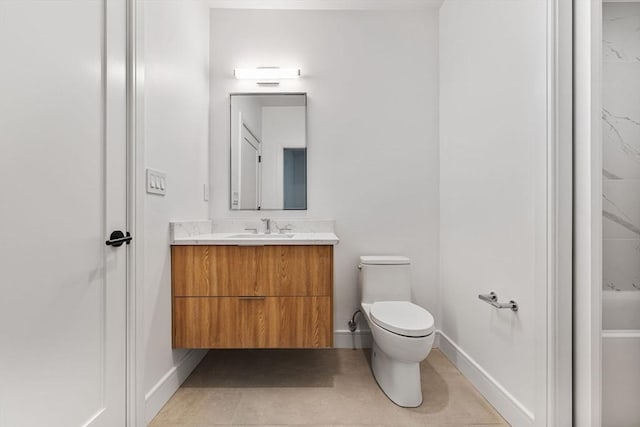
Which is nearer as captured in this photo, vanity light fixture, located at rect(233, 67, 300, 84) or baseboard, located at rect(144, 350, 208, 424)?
baseboard, located at rect(144, 350, 208, 424)

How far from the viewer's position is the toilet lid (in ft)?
4.69

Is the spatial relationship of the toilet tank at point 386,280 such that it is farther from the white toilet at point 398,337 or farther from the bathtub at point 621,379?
the bathtub at point 621,379

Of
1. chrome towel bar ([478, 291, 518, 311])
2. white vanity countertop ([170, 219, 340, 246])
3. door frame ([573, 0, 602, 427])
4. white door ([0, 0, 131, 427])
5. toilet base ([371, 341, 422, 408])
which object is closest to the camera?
white door ([0, 0, 131, 427])

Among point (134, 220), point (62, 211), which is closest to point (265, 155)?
point (134, 220)

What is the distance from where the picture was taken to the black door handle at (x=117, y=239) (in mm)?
1110

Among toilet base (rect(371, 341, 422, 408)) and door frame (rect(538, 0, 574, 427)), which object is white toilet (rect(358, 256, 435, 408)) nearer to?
toilet base (rect(371, 341, 422, 408))

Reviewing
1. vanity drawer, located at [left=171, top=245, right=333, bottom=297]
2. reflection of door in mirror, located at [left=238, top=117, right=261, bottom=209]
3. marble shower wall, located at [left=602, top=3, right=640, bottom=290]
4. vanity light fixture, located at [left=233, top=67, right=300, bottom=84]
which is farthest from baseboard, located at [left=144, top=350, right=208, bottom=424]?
marble shower wall, located at [left=602, top=3, right=640, bottom=290]

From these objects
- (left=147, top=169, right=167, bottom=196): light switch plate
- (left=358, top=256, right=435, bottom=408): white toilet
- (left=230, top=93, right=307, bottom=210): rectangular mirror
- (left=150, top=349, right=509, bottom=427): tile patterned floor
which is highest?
(left=230, top=93, right=307, bottom=210): rectangular mirror

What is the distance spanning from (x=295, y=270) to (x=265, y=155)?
101 cm

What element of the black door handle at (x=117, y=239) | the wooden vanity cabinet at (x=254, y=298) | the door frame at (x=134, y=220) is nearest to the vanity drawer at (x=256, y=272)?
the wooden vanity cabinet at (x=254, y=298)

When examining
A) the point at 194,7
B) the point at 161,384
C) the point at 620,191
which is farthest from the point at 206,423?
the point at 194,7

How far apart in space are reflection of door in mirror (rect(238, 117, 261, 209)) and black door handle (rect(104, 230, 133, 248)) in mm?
1048

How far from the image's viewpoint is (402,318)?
1570mm

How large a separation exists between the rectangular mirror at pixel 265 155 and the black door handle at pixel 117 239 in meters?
1.04
